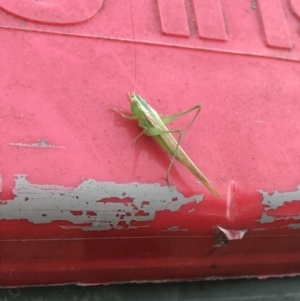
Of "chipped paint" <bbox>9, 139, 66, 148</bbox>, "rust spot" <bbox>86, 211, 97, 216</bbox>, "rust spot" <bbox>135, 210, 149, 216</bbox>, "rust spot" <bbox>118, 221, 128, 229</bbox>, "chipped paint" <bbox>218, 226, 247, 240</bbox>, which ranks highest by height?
"chipped paint" <bbox>9, 139, 66, 148</bbox>

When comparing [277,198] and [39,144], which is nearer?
[39,144]

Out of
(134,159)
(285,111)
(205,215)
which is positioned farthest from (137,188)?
(285,111)

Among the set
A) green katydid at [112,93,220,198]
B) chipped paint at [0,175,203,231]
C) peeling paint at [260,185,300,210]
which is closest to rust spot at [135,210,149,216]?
chipped paint at [0,175,203,231]

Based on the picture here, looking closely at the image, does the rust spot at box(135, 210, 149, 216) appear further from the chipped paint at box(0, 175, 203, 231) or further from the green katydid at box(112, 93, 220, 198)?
the green katydid at box(112, 93, 220, 198)

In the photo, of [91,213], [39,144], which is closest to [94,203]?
[91,213]

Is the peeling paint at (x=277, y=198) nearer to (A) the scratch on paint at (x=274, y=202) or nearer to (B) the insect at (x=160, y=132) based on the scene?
(A) the scratch on paint at (x=274, y=202)

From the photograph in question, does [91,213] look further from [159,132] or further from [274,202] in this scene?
[274,202]

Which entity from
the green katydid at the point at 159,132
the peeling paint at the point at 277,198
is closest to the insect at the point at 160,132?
the green katydid at the point at 159,132
